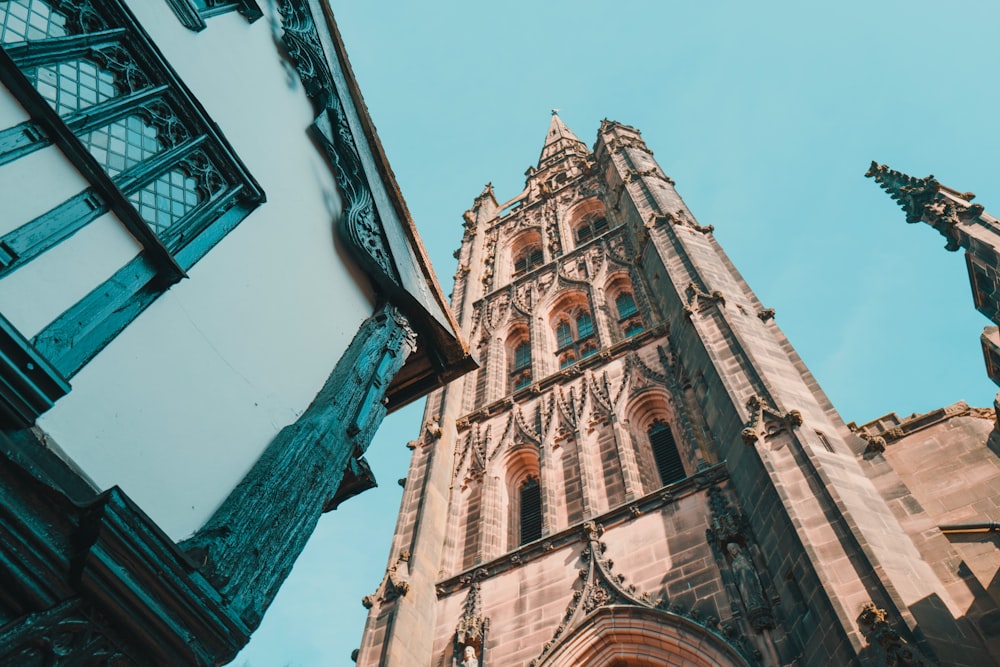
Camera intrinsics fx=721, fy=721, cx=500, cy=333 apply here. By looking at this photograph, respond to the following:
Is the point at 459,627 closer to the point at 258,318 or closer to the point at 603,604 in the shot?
the point at 603,604

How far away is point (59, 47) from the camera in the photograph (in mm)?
4695

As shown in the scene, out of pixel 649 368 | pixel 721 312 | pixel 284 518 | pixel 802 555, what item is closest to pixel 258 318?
pixel 284 518

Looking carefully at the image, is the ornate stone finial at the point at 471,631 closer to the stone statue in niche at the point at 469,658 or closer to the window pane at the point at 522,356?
the stone statue in niche at the point at 469,658

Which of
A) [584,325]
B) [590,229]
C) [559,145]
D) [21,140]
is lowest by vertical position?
[21,140]

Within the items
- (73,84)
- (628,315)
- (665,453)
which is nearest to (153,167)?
(73,84)

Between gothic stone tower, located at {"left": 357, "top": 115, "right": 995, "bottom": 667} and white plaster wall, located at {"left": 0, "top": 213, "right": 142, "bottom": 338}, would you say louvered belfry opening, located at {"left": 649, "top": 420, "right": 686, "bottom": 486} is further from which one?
white plaster wall, located at {"left": 0, "top": 213, "right": 142, "bottom": 338}

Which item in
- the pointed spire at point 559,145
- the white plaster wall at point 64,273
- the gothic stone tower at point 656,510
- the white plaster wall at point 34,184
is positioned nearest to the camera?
the white plaster wall at point 64,273

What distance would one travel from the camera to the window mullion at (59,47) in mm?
4223

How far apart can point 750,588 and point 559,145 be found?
128 ft

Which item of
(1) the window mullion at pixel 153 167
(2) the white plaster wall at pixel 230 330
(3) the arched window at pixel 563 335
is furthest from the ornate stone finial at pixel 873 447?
(3) the arched window at pixel 563 335

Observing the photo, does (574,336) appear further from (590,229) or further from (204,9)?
(204,9)

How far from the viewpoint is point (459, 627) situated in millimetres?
12062

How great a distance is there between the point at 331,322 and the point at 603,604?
6824mm

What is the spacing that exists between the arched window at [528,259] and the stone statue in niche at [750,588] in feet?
61.4
